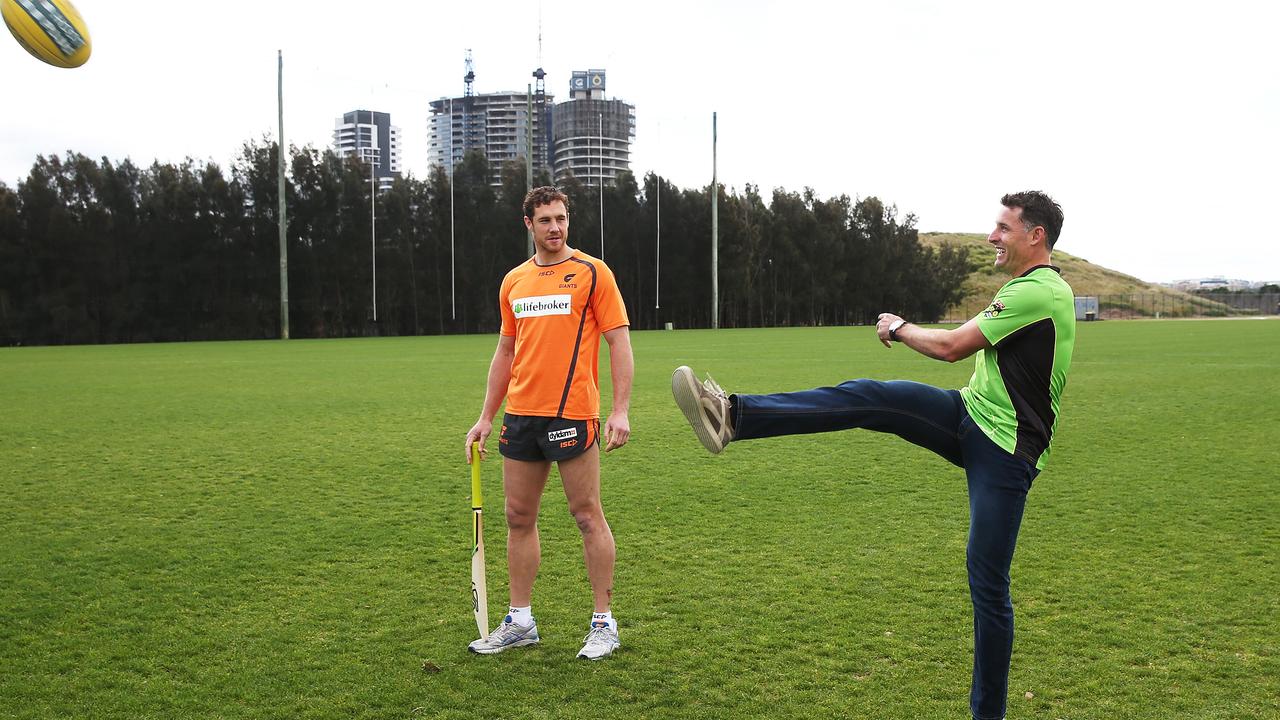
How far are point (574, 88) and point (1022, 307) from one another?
3069 inches

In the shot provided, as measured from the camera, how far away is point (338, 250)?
46.9 m

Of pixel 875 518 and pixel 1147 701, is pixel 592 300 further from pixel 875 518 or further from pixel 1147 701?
pixel 875 518

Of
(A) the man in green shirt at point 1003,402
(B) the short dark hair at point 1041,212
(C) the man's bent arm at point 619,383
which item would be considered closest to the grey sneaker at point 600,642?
(C) the man's bent arm at point 619,383

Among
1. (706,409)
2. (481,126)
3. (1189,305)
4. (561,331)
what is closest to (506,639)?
(561,331)

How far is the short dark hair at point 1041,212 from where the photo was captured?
3.21 metres

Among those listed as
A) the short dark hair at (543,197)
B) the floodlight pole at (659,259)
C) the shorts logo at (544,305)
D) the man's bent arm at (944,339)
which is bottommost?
the man's bent arm at (944,339)

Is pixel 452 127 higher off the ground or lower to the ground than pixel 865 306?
higher

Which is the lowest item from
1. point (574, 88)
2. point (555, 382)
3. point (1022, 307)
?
point (555, 382)

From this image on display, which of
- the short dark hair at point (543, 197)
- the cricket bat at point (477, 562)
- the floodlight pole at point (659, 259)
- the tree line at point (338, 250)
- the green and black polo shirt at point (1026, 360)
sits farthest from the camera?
the floodlight pole at point (659, 259)

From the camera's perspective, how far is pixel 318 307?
4594 centimetres

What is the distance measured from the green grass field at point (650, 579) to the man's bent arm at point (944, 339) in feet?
4.32

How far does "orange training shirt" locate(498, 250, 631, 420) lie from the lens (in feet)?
13.1

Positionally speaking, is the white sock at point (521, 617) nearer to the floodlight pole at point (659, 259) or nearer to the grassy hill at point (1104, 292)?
the floodlight pole at point (659, 259)

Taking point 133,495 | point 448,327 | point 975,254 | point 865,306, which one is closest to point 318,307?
point 448,327
